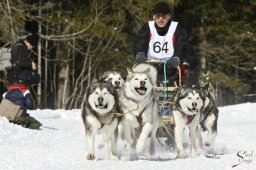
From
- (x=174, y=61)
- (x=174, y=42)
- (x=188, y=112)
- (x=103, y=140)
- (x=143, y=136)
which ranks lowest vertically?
(x=103, y=140)

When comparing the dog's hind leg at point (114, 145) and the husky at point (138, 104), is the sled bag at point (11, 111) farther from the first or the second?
the dog's hind leg at point (114, 145)

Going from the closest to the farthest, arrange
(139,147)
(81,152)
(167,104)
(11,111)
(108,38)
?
(139,147), (81,152), (167,104), (11,111), (108,38)

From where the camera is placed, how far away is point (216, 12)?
22.1 meters

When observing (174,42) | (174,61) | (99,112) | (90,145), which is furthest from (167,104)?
(90,145)

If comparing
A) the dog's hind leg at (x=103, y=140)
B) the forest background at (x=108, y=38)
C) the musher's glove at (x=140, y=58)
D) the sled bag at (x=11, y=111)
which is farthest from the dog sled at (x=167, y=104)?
the forest background at (x=108, y=38)

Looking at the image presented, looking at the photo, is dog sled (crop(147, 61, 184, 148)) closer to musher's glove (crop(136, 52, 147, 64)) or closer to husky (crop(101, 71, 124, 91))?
musher's glove (crop(136, 52, 147, 64))

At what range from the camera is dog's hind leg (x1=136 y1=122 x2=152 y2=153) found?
6633 millimetres

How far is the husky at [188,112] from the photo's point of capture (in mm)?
6832

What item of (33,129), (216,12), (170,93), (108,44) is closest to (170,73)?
(170,93)

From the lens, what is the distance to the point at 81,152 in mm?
7113

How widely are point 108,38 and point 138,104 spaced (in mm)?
12943

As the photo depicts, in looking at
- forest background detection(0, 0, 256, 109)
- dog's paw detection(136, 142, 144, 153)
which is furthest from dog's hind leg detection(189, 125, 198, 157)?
forest background detection(0, 0, 256, 109)

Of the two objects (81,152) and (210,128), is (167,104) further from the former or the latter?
(81,152)

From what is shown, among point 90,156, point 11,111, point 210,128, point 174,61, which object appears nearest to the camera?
point 90,156
